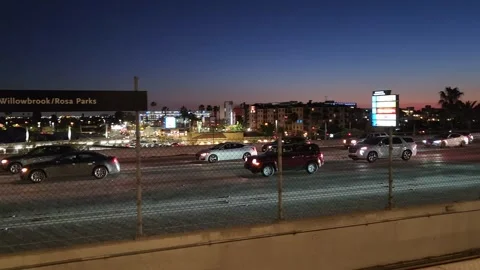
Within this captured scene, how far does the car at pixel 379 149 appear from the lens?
99.0 feet

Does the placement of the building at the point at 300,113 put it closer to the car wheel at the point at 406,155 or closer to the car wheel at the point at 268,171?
the car wheel at the point at 406,155

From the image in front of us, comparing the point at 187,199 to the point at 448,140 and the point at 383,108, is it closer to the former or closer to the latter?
the point at 383,108

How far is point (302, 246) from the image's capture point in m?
6.78

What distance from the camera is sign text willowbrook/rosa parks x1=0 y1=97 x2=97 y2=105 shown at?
5496 millimetres

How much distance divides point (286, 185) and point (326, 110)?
151508 mm

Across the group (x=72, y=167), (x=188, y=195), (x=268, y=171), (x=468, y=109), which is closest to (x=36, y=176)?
(x=72, y=167)

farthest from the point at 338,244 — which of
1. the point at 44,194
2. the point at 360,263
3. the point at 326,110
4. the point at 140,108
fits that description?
the point at 326,110

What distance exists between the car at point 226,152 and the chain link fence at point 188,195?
17.1 ft

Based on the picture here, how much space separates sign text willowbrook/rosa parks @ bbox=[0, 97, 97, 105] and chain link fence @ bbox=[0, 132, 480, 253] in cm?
114

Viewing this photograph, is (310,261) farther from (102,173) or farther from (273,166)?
(102,173)

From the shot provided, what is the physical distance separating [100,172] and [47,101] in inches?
743

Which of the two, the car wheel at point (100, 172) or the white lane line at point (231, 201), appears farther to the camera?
the car wheel at point (100, 172)

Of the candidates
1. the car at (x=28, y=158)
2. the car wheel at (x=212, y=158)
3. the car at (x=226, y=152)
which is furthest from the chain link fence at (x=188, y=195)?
the car at (x=226, y=152)

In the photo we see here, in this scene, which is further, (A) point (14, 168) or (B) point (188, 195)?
(A) point (14, 168)
